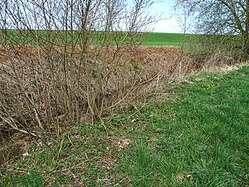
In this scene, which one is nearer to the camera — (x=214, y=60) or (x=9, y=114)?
(x=9, y=114)

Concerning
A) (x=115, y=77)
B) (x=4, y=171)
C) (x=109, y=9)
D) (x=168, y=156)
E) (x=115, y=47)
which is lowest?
(x=4, y=171)

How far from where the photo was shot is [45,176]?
115 inches

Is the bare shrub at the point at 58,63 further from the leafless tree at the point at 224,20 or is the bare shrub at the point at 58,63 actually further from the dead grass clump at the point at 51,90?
the leafless tree at the point at 224,20

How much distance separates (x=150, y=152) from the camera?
3.23 m

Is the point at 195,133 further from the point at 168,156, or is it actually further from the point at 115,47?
the point at 115,47

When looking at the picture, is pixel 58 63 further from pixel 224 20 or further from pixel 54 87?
pixel 224 20

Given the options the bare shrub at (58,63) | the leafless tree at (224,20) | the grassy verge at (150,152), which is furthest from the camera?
the leafless tree at (224,20)

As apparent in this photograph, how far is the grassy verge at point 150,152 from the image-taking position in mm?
2770

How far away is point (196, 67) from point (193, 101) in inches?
234

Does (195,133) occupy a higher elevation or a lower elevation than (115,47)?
lower

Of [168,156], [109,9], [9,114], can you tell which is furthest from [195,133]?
[9,114]

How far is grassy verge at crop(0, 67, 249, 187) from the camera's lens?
2770mm

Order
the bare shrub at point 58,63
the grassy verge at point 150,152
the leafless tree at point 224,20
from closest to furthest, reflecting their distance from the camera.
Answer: the grassy verge at point 150,152
the bare shrub at point 58,63
the leafless tree at point 224,20

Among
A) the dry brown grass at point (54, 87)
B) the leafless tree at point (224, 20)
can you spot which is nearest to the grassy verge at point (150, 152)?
the dry brown grass at point (54, 87)
